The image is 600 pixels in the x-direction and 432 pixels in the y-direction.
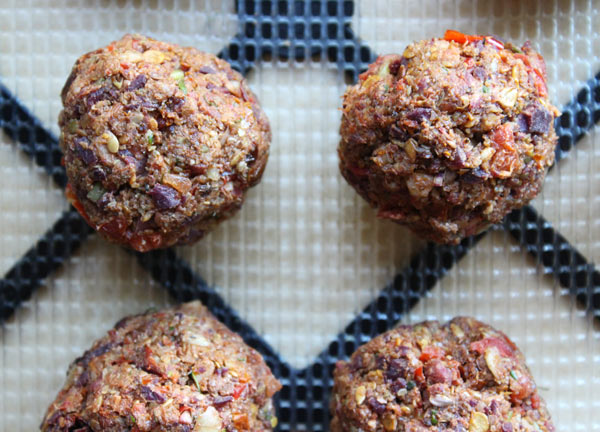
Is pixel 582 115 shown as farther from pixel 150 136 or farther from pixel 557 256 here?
pixel 150 136

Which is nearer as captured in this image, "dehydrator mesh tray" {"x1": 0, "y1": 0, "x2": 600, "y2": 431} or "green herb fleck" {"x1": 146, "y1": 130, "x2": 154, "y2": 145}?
"green herb fleck" {"x1": 146, "y1": 130, "x2": 154, "y2": 145}

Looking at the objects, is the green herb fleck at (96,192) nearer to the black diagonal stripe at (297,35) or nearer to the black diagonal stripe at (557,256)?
the black diagonal stripe at (297,35)

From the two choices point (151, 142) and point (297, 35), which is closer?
point (151, 142)

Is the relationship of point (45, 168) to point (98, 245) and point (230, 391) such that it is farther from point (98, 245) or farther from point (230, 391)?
point (230, 391)

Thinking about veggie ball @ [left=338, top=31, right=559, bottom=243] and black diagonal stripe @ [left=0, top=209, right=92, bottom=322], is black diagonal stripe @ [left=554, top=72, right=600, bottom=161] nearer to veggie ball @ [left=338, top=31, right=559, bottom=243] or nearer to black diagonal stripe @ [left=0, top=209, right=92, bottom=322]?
veggie ball @ [left=338, top=31, right=559, bottom=243]

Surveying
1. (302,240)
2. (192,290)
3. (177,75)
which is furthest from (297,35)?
(192,290)

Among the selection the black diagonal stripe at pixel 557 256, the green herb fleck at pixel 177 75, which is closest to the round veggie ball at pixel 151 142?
the green herb fleck at pixel 177 75

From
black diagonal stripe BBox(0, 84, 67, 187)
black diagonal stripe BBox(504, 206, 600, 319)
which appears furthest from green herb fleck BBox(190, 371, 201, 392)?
Result: black diagonal stripe BBox(504, 206, 600, 319)
